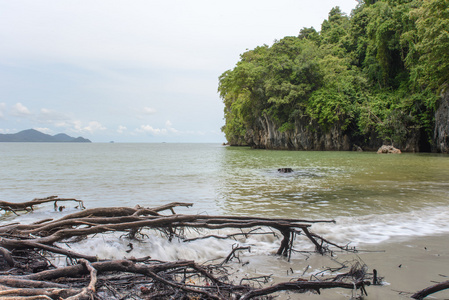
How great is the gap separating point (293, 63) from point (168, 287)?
134 ft

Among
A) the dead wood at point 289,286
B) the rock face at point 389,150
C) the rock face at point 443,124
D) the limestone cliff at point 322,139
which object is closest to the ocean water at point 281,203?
the dead wood at point 289,286

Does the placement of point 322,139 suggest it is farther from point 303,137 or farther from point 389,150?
point 389,150

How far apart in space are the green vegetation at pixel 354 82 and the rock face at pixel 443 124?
102cm

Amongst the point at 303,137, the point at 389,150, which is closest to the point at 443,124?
the point at 389,150

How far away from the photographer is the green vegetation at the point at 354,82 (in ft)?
106

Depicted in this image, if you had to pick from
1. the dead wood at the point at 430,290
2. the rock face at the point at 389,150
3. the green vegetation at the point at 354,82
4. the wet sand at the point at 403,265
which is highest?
the green vegetation at the point at 354,82

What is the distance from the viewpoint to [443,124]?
2817cm

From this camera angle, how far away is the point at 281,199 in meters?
7.73

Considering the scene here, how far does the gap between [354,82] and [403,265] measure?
41.8 metres

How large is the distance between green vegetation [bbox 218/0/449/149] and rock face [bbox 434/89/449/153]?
3.35 ft

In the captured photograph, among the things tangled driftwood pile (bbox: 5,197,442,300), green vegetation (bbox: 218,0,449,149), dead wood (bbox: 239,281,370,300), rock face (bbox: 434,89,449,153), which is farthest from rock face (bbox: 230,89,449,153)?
tangled driftwood pile (bbox: 5,197,442,300)

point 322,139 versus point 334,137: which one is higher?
point 334,137

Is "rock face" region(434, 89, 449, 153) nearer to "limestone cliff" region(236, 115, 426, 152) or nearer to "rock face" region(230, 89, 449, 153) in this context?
"rock face" region(230, 89, 449, 153)

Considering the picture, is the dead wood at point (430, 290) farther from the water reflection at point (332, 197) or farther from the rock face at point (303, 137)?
the rock face at point (303, 137)
